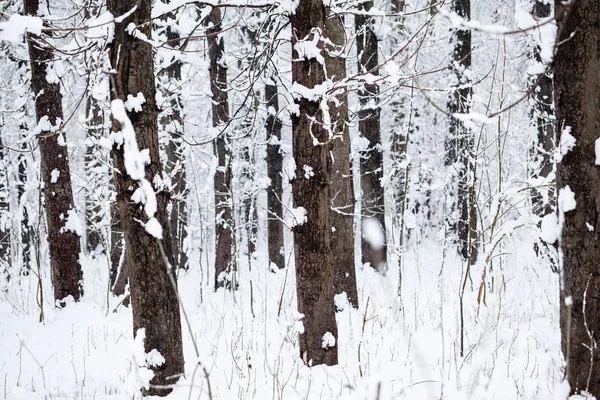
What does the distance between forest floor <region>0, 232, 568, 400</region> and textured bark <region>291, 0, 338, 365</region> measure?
227 mm

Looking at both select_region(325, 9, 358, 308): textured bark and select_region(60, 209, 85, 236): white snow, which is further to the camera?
select_region(60, 209, 85, 236): white snow

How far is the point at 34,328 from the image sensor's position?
7.11 m

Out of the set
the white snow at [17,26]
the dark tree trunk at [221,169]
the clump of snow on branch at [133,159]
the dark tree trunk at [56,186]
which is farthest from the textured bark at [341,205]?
the clump of snow on branch at [133,159]

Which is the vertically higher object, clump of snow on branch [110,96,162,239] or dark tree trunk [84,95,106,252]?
dark tree trunk [84,95,106,252]

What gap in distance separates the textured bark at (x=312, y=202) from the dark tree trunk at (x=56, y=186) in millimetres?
5396

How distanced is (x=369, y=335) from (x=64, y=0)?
10588 mm

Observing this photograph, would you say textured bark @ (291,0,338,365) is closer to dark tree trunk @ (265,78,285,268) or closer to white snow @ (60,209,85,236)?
white snow @ (60,209,85,236)

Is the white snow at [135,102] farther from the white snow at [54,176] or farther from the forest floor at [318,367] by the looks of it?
the white snow at [54,176]

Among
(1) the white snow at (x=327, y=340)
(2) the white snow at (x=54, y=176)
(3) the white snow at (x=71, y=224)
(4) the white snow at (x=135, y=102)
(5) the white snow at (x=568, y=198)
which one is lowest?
(1) the white snow at (x=327, y=340)

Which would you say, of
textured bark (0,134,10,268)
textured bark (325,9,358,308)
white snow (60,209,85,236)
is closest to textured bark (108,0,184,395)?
textured bark (325,9,358,308)

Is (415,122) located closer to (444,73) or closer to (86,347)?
(444,73)

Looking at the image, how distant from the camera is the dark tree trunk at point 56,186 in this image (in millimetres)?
8023

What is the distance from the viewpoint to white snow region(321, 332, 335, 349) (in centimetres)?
457

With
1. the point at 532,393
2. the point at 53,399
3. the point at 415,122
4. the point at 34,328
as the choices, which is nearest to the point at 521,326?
the point at 532,393
